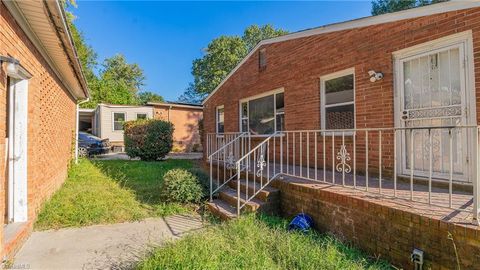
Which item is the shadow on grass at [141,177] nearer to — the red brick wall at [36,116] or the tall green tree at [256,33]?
the red brick wall at [36,116]

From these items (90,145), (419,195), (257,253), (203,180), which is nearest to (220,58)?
(90,145)

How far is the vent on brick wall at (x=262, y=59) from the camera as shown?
29.6 feet

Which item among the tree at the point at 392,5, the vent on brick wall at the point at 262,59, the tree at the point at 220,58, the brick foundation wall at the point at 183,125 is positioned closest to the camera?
the vent on brick wall at the point at 262,59

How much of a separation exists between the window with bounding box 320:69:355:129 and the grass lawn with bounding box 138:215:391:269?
3.02 metres

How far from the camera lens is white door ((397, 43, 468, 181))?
14.1 feet

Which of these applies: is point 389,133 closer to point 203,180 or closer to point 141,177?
point 203,180

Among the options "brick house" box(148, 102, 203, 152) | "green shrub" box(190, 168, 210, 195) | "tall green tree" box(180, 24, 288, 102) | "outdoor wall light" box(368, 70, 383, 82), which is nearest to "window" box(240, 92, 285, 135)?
"green shrub" box(190, 168, 210, 195)

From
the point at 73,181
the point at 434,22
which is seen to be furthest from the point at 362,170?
the point at 73,181

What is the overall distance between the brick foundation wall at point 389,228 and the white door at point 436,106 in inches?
43.5

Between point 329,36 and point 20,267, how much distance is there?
22.3 feet

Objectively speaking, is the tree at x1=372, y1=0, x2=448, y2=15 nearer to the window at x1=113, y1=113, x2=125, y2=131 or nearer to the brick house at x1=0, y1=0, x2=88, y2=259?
the window at x1=113, y1=113, x2=125, y2=131

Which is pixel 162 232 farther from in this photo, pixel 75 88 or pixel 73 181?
pixel 75 88

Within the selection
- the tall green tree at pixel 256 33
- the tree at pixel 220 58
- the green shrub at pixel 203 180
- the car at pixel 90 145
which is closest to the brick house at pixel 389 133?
the green shrub at pixel 203 180

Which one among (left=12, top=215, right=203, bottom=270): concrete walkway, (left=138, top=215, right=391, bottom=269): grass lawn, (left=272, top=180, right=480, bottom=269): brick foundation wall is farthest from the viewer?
(left=12, top=215, right=203, bottom=270): concrete walkway
